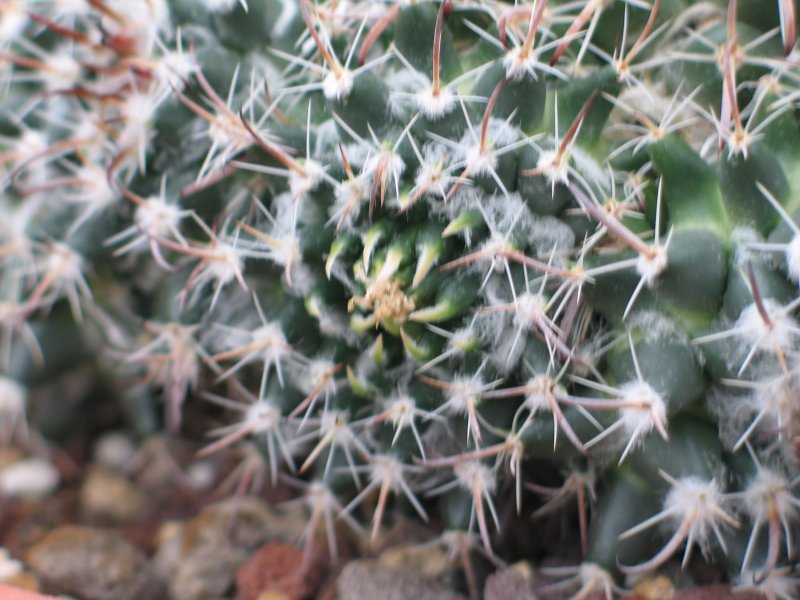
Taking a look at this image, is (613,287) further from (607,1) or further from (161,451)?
(161,451)

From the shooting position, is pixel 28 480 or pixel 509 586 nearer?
pixel 509 586

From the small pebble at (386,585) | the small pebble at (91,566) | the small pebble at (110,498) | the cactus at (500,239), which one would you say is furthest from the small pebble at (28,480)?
the small pebble at (386,585)

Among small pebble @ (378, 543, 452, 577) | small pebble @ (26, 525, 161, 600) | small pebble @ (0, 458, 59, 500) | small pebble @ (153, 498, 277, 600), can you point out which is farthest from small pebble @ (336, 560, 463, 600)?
small pebble @ (0, 458, 59, 500)

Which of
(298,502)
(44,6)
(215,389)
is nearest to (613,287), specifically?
(298,502)

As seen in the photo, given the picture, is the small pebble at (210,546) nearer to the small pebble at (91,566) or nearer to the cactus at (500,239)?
the small pebble at (91,566)

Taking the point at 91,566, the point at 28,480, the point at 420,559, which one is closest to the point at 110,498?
the point at 28,480

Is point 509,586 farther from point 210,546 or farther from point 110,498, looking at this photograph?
point 110,498

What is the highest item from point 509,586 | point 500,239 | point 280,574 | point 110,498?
point 500,239

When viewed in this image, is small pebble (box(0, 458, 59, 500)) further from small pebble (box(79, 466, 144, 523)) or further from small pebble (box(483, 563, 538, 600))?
small pebble (box(483, 563, 538, 600))
